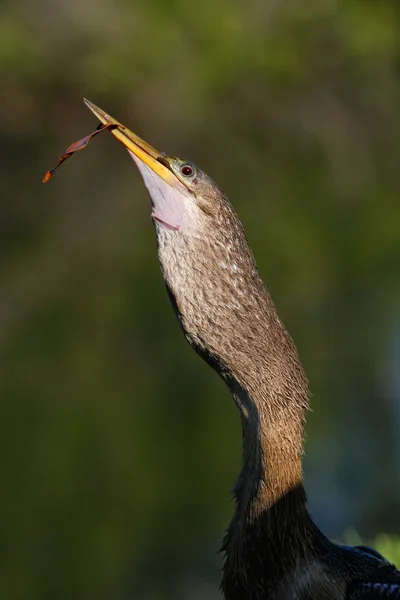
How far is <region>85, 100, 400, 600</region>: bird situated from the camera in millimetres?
3445

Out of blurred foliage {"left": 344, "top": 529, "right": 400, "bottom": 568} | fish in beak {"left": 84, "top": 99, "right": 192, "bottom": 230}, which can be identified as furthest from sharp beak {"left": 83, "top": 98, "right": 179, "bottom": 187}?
blurred foliage {"left": 344, "top": 529, "right": 400, "bottom": 568}

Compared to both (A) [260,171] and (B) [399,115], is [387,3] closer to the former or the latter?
(B) [399,115]

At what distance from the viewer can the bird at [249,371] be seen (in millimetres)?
3445

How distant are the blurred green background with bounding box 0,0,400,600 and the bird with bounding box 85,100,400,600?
4.17 feet

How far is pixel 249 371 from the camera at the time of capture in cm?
353

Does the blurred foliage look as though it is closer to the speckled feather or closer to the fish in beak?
the speckled feather

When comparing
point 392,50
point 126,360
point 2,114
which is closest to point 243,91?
point 392,50

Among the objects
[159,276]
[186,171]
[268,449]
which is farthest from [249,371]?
[159,276]

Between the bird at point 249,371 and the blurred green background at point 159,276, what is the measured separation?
1272mm

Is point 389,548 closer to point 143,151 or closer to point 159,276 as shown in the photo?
point 143,151

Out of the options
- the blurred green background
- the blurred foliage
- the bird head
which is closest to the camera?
the bird head

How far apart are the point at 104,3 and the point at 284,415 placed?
22075mm

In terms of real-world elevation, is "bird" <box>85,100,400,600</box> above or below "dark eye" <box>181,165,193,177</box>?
below

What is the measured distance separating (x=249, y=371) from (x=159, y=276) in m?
8.69
